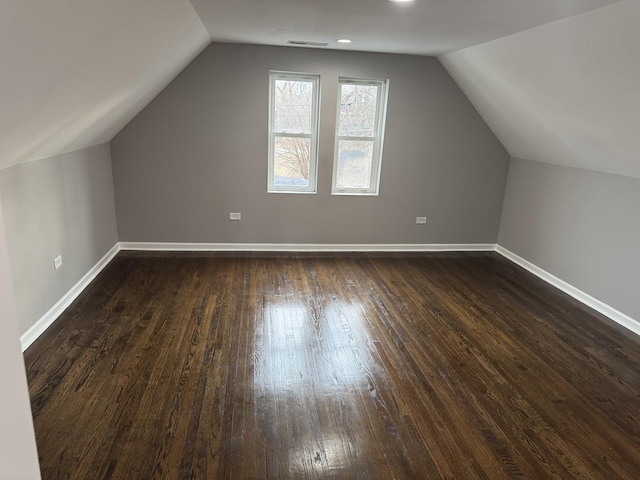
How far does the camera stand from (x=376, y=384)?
2.71m

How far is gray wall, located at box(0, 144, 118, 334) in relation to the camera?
2830mm

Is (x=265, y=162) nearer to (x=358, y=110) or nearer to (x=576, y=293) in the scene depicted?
(x=358, y=110)

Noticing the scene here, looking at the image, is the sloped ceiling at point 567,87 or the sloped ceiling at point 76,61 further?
the sloped ceiling at point 567,87

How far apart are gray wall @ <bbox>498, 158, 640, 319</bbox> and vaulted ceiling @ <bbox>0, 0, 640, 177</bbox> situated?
22cm

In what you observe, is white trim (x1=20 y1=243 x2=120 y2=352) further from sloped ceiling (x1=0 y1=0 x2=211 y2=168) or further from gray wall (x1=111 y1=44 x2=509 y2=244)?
sloped ceiling (x1=0 y1=0 x2=211 y2=168)

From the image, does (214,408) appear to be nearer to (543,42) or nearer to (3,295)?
(3,295)

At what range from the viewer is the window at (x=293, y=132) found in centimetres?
477

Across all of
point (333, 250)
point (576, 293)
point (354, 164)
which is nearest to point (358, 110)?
point (354, 164)

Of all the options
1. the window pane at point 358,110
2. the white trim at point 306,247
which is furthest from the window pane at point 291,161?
the white trim at point 306,247

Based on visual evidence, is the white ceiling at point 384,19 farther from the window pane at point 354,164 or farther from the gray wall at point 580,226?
the gray wall at point 580,226

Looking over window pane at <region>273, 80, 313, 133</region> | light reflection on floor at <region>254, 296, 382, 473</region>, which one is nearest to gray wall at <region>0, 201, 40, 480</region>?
light reflection on floor at <region>254, 296, 382, 473</region>

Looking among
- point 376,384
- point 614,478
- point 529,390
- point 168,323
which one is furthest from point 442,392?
point 168,323

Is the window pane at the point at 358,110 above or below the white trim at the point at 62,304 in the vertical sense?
above

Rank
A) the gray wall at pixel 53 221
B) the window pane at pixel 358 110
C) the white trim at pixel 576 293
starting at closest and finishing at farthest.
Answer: the gray wall at pixel 53 221, the white trim at pixel 576 293, the window pane at pixel 358 110
